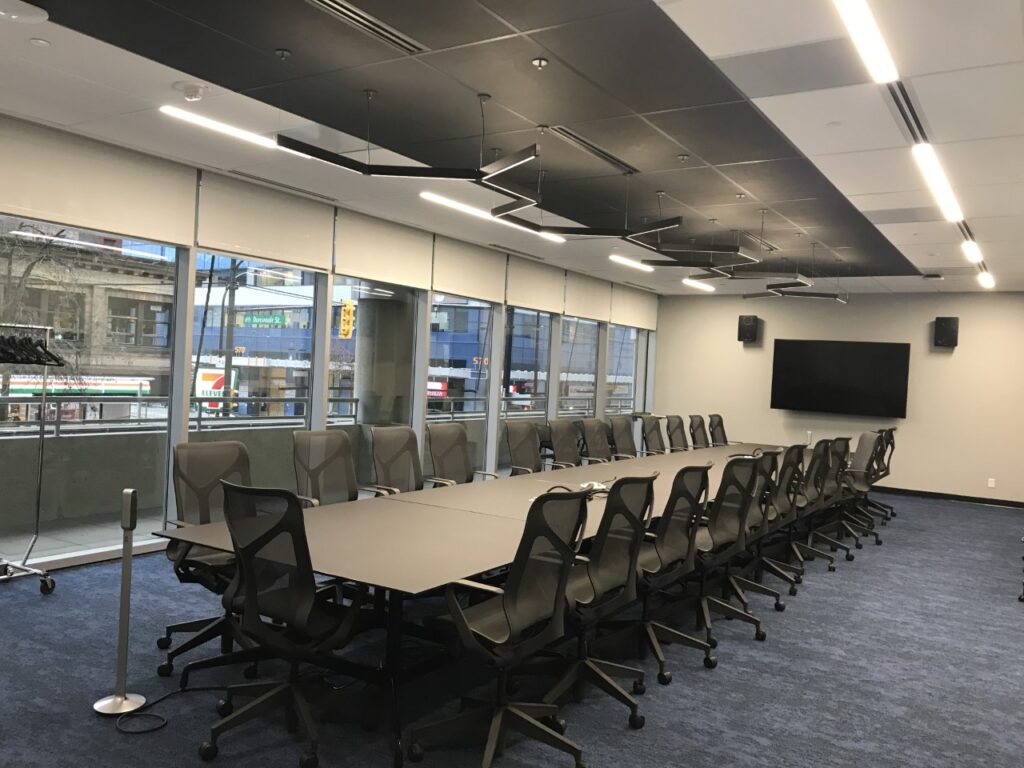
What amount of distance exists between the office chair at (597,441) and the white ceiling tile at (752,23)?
15.8ft

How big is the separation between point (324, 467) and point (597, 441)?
12.4 feet

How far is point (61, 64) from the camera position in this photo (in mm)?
4172

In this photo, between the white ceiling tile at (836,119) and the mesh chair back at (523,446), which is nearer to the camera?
the white ceiling tile at (836,119)

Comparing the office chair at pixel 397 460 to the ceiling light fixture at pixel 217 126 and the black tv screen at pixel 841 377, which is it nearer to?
the ceiling light fixture at pixel 217 126

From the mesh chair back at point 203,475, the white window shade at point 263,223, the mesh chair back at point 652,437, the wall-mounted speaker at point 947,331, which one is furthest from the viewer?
the wall-mounted speaker at point 947,331

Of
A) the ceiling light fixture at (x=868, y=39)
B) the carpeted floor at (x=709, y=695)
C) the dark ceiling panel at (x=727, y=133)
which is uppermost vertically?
the dark ceiling panel at (x=727, y=133)

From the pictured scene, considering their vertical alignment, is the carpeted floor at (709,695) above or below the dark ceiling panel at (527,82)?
below

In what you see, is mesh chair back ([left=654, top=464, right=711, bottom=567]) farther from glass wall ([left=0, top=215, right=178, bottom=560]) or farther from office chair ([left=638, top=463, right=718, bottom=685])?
glass wall ([left=0, top=215, right=178, bottom=560])

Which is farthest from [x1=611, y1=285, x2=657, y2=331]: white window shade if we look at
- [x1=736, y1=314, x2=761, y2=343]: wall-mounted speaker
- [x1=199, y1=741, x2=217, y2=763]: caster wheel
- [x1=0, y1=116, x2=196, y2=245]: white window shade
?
[x1=199, y1=741, x2=217, y2=763]: caster wheel

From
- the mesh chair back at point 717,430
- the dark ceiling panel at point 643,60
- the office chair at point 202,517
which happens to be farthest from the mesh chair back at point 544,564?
the mesh chair back at point 717,430

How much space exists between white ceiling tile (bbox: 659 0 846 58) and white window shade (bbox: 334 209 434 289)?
4866 millimetres

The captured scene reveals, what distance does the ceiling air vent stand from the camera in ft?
11.1

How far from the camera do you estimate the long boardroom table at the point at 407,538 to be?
3148mm

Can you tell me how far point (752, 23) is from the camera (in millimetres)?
3412
